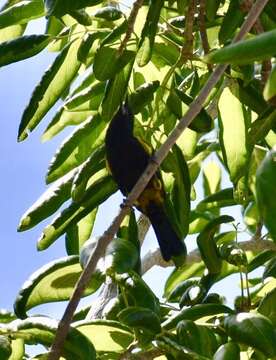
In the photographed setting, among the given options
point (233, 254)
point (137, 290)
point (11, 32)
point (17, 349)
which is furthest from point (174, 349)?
point (11, 32)

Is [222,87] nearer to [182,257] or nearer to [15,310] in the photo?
[182,257]

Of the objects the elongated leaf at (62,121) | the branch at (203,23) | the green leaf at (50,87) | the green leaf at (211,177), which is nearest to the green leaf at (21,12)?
the green leaf at (50,87)

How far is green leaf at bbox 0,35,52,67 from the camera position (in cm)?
174

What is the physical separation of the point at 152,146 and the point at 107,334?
612 millimetres

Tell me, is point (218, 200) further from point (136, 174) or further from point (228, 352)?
point (228, 352)

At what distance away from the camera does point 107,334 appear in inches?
60.2

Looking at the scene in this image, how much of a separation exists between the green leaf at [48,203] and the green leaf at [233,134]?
349mm

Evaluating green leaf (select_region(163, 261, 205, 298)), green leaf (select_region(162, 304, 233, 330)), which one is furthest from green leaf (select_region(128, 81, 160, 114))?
green leaf (select_region(163, 261, 205, 298))

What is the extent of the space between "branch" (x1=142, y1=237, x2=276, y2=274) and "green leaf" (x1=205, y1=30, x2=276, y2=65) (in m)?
1.35

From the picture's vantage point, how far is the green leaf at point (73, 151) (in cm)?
193

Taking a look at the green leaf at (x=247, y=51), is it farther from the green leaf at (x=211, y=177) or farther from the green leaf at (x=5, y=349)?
the green leaf at (x=211, y=177)

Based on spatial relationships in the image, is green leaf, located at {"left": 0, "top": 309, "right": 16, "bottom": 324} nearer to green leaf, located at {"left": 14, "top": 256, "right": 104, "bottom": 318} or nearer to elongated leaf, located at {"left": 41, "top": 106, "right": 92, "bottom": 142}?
green leaf, located at {"left": 14, "top": 256, "right": 104, "bottom": 318}

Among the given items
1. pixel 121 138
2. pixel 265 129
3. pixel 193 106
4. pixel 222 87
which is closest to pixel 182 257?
pixel 121 138

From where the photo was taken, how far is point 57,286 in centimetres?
172
